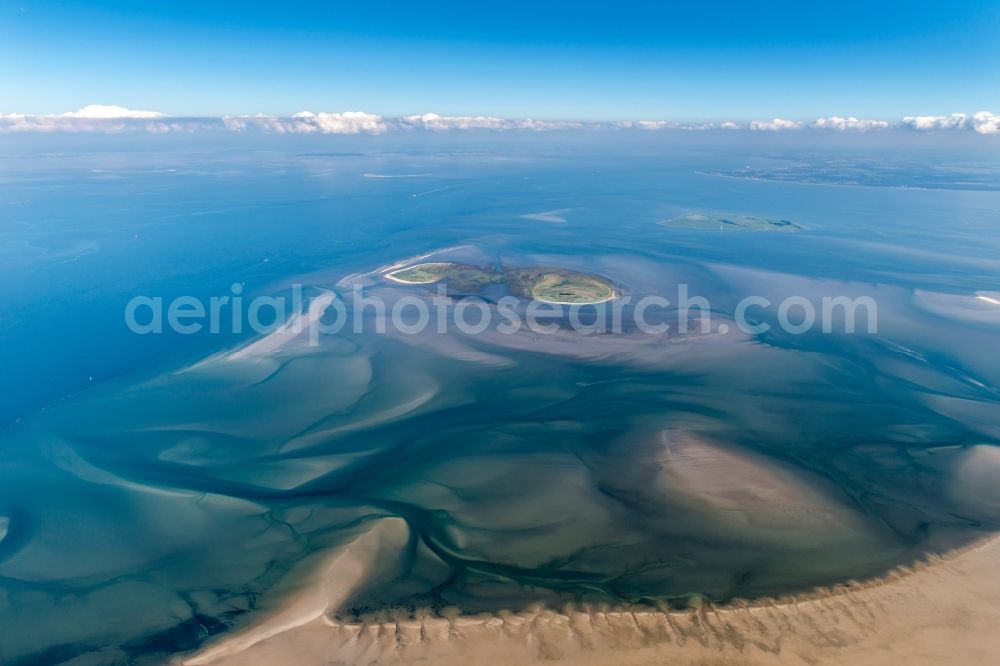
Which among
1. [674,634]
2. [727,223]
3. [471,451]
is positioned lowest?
[674,634]

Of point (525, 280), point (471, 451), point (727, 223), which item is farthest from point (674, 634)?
point (727, 223)

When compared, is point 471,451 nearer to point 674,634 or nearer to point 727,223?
point 674,634

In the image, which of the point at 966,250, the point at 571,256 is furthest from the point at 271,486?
the point at 966,250

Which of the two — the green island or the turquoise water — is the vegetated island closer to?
the turquoise water

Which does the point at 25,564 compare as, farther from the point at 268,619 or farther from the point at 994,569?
the point at 994,569

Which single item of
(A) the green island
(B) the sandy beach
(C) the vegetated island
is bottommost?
(B) the sandy beach

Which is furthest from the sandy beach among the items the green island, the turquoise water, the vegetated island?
the green island
